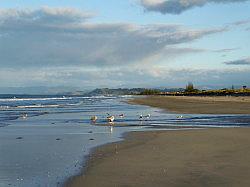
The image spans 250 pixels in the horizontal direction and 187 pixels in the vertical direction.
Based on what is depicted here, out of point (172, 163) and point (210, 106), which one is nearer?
point (172, 163)

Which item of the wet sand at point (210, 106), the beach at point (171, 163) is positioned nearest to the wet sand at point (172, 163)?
the beach at point (171, 163)

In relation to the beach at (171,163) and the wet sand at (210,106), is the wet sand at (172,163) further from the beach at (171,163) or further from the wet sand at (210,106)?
the wet sand at (210,106)

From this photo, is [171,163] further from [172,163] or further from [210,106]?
[210,106]

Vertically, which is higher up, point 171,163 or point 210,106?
point 210,106

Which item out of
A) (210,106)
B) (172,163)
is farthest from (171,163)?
(210,106)

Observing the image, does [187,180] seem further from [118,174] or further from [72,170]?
[72,170]

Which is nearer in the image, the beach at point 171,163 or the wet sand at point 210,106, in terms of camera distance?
the beach at point 171,163

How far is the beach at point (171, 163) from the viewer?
9239 millimetres

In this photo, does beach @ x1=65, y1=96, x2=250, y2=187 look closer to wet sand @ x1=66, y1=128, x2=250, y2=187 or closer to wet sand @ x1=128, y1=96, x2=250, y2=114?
wet sand @ x1=66, y1=128, x2=250, y2=187

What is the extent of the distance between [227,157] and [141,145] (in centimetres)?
408

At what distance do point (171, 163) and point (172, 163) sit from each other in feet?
0.08

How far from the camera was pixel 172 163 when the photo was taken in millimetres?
11227

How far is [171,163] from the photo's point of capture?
11234mm

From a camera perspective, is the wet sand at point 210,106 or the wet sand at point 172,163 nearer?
the wet sand at point 172,163
